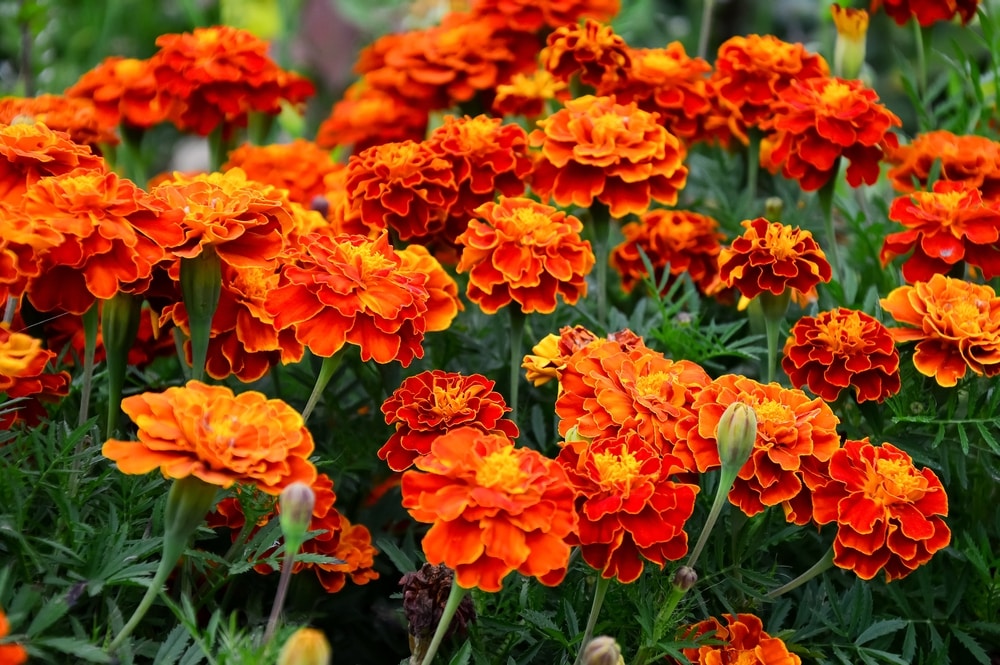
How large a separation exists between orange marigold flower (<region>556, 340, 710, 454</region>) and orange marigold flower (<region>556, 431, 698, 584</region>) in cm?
5

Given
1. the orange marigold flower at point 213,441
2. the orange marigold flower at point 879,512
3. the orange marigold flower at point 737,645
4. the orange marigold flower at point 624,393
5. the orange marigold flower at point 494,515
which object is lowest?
the orange marigold flower at point 737,645

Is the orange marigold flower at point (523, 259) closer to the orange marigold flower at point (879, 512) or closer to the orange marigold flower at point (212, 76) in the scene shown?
the orange marigold flower at point (879, 512)

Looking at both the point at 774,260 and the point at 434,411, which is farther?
the point at 774,260

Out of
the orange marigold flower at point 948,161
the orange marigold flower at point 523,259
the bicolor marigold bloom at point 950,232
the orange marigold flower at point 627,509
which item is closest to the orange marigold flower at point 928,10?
the orange marigold flower at point 948,161

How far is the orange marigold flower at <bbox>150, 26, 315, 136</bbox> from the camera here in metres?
1.31

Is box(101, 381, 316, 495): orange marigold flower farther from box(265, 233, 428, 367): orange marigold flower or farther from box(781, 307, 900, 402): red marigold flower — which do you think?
box(781, 307, 900, 402): red marigold flower

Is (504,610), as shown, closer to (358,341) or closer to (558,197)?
(358,341)

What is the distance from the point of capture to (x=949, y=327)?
3.09ft

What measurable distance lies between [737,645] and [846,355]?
0.89 feet

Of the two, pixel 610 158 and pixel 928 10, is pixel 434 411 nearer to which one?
pixel 610 158

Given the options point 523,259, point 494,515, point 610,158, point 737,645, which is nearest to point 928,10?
point 610,158

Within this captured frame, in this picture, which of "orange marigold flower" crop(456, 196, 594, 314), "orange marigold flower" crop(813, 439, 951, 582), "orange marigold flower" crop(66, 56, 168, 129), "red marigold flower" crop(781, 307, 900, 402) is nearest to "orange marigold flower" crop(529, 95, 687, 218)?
"orange marigold flower" crop(456, 196, 594, 314)

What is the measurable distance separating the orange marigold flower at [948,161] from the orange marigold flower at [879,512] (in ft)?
1.55

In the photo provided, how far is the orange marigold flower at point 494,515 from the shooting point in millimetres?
679
